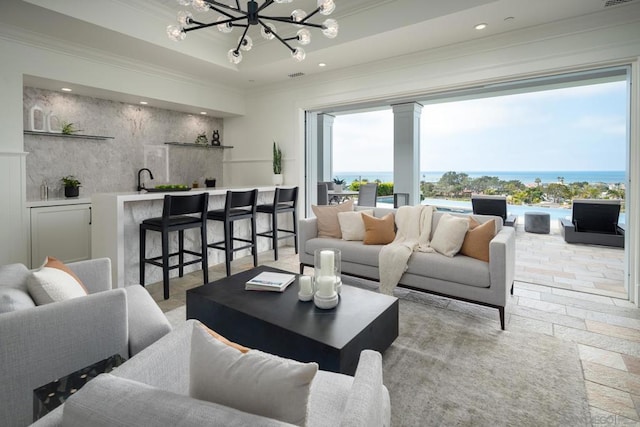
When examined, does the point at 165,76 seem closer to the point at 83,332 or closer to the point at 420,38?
the point at 420,38

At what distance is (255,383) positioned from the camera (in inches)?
31.5

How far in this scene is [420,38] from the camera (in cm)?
382

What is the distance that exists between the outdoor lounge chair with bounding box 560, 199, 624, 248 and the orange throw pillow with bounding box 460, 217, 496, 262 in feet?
12.9

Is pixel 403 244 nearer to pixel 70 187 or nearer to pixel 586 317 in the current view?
pixel 586 317

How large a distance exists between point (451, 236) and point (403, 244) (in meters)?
0.46

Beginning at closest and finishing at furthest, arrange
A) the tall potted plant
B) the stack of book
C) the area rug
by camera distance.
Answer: the area rug
the stack of book
the tall potted plant

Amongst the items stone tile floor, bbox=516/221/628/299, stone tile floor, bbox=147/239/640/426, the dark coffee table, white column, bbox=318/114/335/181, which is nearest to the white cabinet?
stone tile floor, bbox=147/239/640/426

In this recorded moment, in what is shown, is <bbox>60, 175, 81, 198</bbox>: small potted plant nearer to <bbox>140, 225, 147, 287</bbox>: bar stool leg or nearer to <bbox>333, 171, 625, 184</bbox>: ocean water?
<bbox>140, 225, 147, 287</bbox>: bar stool leg

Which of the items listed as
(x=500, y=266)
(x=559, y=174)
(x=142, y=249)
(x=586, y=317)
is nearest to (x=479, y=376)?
(x=500, y=266)

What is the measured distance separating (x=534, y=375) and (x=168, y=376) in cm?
208

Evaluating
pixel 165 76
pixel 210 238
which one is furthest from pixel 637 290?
pixel 165 76

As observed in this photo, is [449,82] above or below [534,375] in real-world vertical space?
above

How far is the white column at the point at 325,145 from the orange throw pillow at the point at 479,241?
17.5ft

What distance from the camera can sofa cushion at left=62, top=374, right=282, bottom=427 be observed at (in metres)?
0.70
